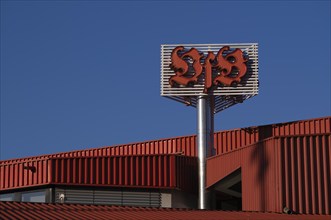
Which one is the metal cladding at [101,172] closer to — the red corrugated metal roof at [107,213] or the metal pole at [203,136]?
the metal pole at [203,136]

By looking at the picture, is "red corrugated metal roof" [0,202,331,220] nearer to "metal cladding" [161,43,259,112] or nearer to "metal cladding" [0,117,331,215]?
"metal cladding" [0,117,331,215]

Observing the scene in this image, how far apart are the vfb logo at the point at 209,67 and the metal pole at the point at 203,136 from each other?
2.87 ft

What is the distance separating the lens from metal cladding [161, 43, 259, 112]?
4959 centimetres

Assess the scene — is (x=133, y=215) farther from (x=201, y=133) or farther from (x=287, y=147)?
(x=201, y=133)

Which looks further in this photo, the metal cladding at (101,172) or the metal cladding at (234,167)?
Result: the metal cladding at (101,172)

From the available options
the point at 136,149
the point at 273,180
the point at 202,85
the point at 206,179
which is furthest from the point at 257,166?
the point at 136,149

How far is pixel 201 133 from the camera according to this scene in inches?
1925

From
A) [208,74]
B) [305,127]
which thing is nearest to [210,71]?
[208,74]

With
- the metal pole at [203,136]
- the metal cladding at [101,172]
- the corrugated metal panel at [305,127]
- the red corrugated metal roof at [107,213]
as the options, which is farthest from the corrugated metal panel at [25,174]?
the corrugated metal panel at [305,127]

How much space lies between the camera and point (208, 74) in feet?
163

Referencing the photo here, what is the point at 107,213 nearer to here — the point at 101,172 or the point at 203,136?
the point at 101,172

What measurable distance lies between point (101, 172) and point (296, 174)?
11.5 meters

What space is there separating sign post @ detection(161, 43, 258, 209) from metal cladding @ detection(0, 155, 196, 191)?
3933 mm

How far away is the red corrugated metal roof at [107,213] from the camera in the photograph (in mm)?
30344
